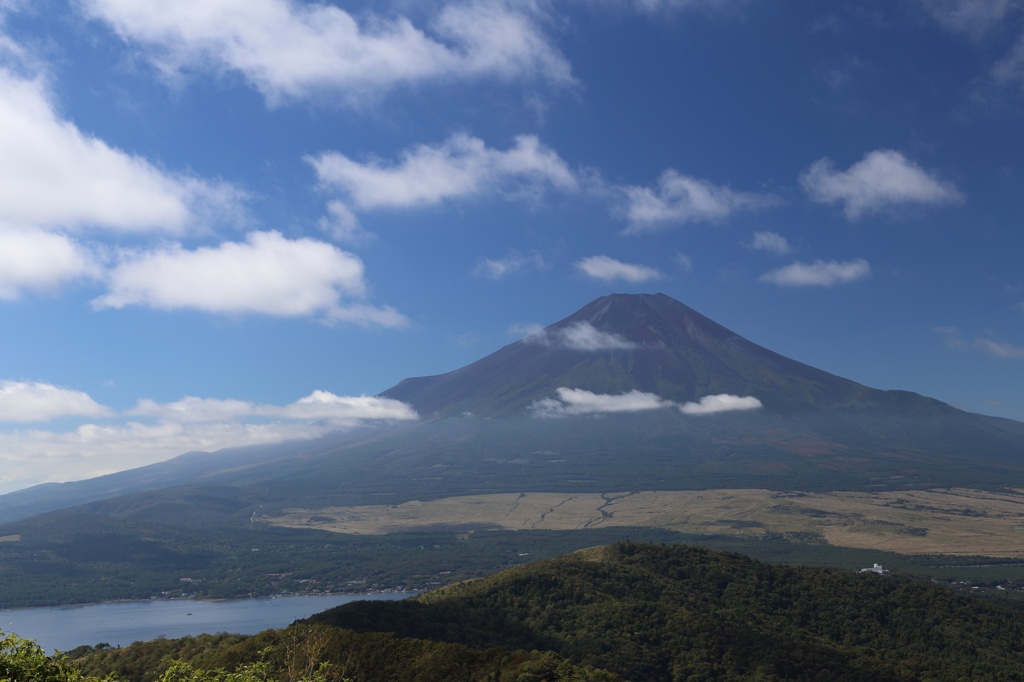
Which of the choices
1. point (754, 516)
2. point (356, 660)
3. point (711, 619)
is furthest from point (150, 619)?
point (754, 516)

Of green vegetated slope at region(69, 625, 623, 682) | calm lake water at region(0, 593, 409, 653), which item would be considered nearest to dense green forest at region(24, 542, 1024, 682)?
green vegetated slope at region(69, 625, 623, 682)

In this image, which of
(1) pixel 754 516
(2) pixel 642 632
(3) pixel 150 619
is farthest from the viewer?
(1) pixel 754 516

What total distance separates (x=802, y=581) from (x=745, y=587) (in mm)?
5730

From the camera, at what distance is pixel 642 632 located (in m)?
52.3

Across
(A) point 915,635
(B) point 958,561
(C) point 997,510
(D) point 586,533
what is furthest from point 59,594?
(C) point 997,510

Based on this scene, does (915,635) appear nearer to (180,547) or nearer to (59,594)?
(59,594)

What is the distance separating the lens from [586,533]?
493 ft

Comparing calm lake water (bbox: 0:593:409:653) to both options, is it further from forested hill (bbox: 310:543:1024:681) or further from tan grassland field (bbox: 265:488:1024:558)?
tan grassland field (bbox: 265:488:1024:558)

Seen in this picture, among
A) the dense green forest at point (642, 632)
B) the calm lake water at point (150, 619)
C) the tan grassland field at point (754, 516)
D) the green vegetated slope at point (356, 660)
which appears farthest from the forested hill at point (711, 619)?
the tan grassland field at point (754, 516)

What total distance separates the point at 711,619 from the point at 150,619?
73971 mm

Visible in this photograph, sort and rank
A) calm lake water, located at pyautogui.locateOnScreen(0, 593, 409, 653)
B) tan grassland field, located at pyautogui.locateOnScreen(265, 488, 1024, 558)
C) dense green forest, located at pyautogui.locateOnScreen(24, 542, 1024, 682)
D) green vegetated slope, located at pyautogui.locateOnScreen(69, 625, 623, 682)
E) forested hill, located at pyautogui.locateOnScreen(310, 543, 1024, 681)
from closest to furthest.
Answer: green vegetated slope, located at pyautogui.locateOnScreen(69, 625, 623, 682), dense green forest, located at pyautogui.locateOnScreen(24, 542, 1024, 682), forested hill, located at pyautogui.locateOnScreen(310, 543, 1024, 681), calm lake water, located at pyautogui.locateOnScreen(0, 593, 409, 653), tan grassland field, located at pyautogui.locateOnScreen(265, 488, 1024, 558)

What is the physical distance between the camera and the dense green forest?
40.0 metres

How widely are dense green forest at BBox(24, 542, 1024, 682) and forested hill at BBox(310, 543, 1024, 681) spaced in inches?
5.0

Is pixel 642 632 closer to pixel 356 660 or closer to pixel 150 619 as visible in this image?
pixel 356 660
